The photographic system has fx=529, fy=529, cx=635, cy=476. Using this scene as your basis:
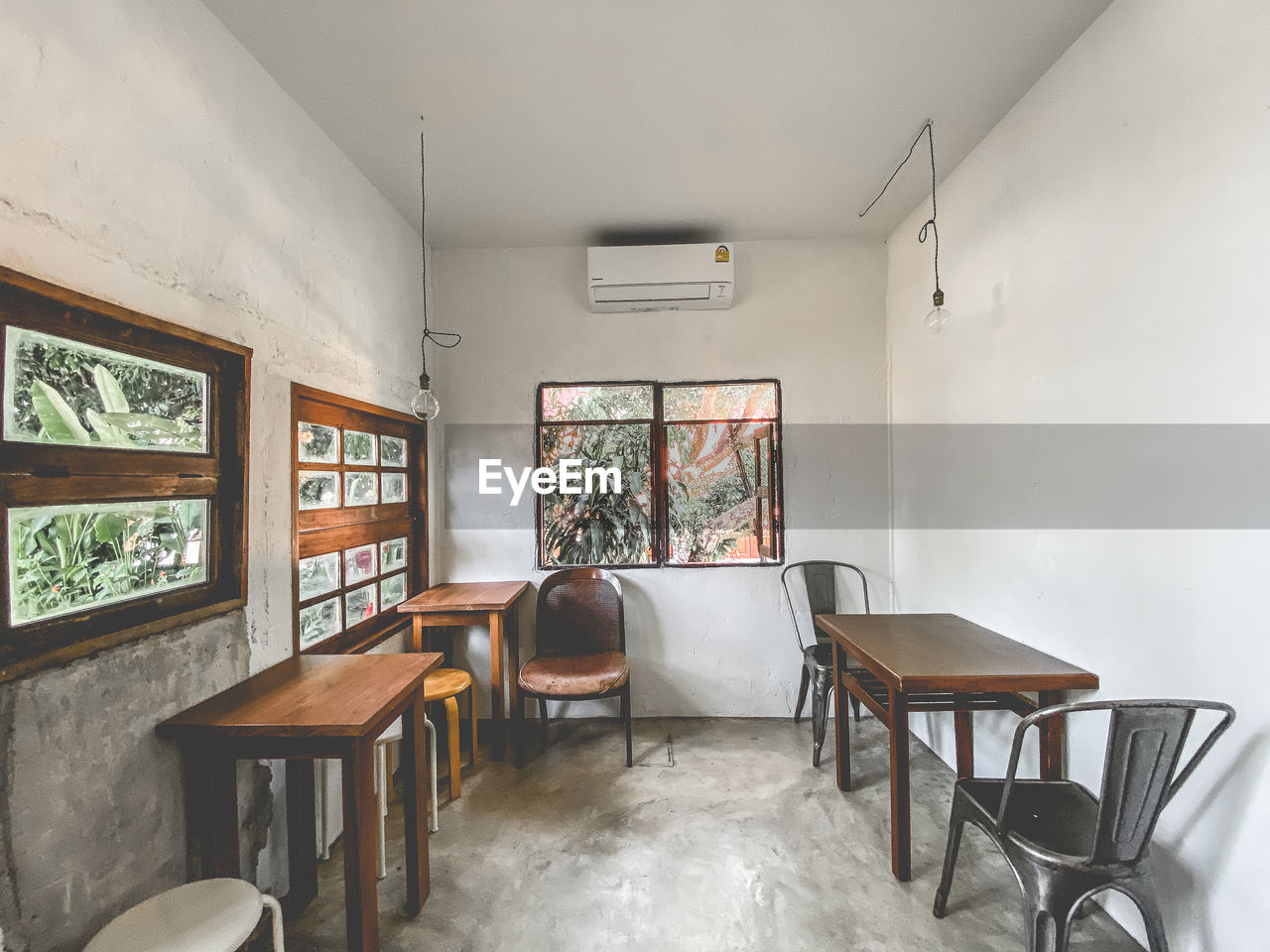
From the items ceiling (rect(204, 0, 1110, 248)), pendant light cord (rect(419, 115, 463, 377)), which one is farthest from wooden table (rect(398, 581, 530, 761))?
ceiling (rect(204, 0, 1110, 248))

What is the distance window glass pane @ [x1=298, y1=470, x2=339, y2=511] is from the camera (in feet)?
7.06

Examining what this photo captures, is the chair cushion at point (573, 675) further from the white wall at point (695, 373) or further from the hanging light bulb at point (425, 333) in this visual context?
the hanging light bulb at point (425, 333)

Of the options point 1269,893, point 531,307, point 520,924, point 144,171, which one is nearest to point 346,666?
point 520,924

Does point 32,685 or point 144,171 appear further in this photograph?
point 144,171

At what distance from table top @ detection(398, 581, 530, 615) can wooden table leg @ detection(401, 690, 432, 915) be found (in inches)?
36.0

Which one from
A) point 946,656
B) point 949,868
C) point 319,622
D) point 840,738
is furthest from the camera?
point 840,738

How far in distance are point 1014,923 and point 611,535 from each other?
7.87ft

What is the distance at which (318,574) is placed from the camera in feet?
7.32

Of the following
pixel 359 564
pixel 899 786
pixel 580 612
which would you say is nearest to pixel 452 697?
pixel 359 564

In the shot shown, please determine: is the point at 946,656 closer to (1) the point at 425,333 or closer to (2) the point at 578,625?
(2) the point at 578,625

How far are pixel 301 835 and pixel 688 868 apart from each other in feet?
4.59

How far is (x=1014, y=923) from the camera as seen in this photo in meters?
1.75

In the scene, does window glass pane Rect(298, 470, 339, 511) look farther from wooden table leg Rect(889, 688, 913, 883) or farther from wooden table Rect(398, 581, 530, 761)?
wooden table leg Rect(889, 688, 913, 883)

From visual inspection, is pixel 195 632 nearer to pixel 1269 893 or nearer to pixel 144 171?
pixel 144 171
